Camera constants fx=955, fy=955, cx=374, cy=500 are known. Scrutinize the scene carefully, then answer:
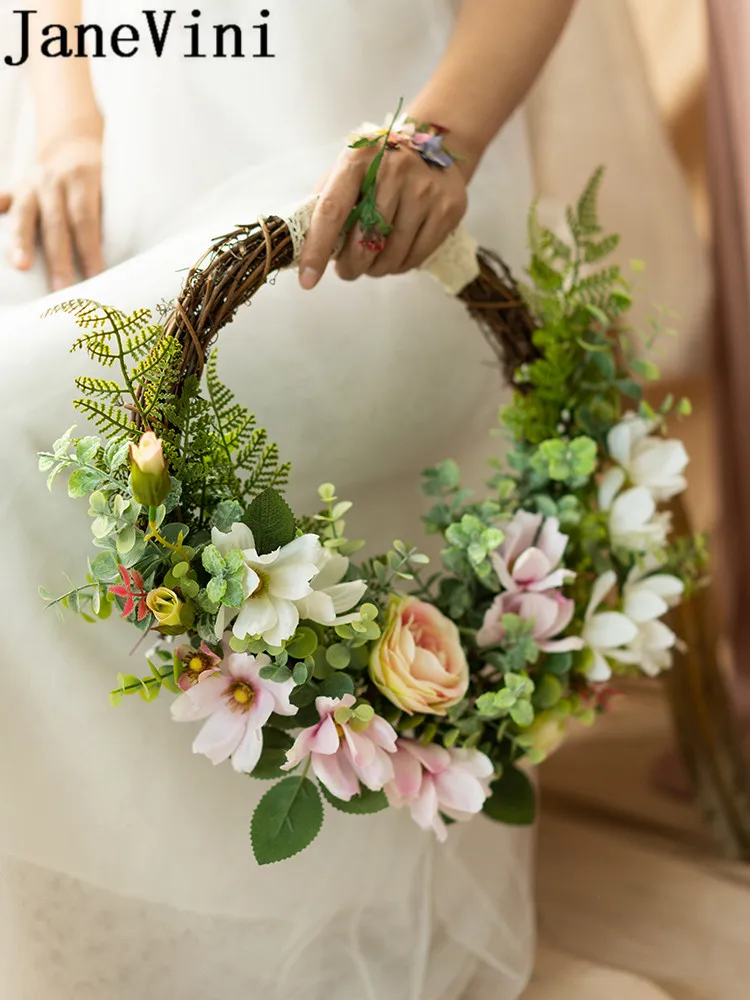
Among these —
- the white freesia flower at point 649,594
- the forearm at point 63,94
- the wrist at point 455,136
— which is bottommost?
the white freesia flower at point 649,594

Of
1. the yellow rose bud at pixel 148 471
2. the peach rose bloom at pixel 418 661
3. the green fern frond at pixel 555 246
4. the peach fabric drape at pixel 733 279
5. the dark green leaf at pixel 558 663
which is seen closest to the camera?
the yellow rose bud at pixel 148 471

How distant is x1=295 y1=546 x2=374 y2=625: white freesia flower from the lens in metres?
0.61

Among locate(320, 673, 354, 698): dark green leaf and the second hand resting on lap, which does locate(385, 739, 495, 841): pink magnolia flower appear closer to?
locate(320, 673, 354, 698): dark green leaf

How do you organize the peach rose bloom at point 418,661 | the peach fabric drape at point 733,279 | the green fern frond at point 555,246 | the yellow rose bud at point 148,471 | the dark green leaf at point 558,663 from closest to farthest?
the yellow rose bud at point 148,471, the peach rose bloom at point 418,661, the dark green leaf at point 558,663, the green fern frond at point 555,246, the peach fabric drape at point 733,279

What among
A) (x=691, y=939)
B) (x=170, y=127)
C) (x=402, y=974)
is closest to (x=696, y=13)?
(x=170, y=127)

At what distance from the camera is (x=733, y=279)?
1.27 metres

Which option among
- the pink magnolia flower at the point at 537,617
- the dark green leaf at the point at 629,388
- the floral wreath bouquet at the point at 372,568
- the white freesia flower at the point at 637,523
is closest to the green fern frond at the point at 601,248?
the floral wreath bouquet at the point at 372,568

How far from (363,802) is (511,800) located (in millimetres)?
195

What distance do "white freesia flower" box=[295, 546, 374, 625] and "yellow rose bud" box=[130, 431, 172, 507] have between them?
11 centimetres

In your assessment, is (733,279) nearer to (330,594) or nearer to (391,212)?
(391,212)

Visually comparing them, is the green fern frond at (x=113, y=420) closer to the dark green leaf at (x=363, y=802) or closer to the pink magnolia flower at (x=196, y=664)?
the pink magnolia flower at (x=196, y=664)

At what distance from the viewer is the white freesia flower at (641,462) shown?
2.81ft

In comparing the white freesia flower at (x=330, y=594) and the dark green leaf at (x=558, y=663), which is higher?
the white freesia flower at (x=330, y=594)

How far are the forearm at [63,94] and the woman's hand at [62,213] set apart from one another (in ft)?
0.08
